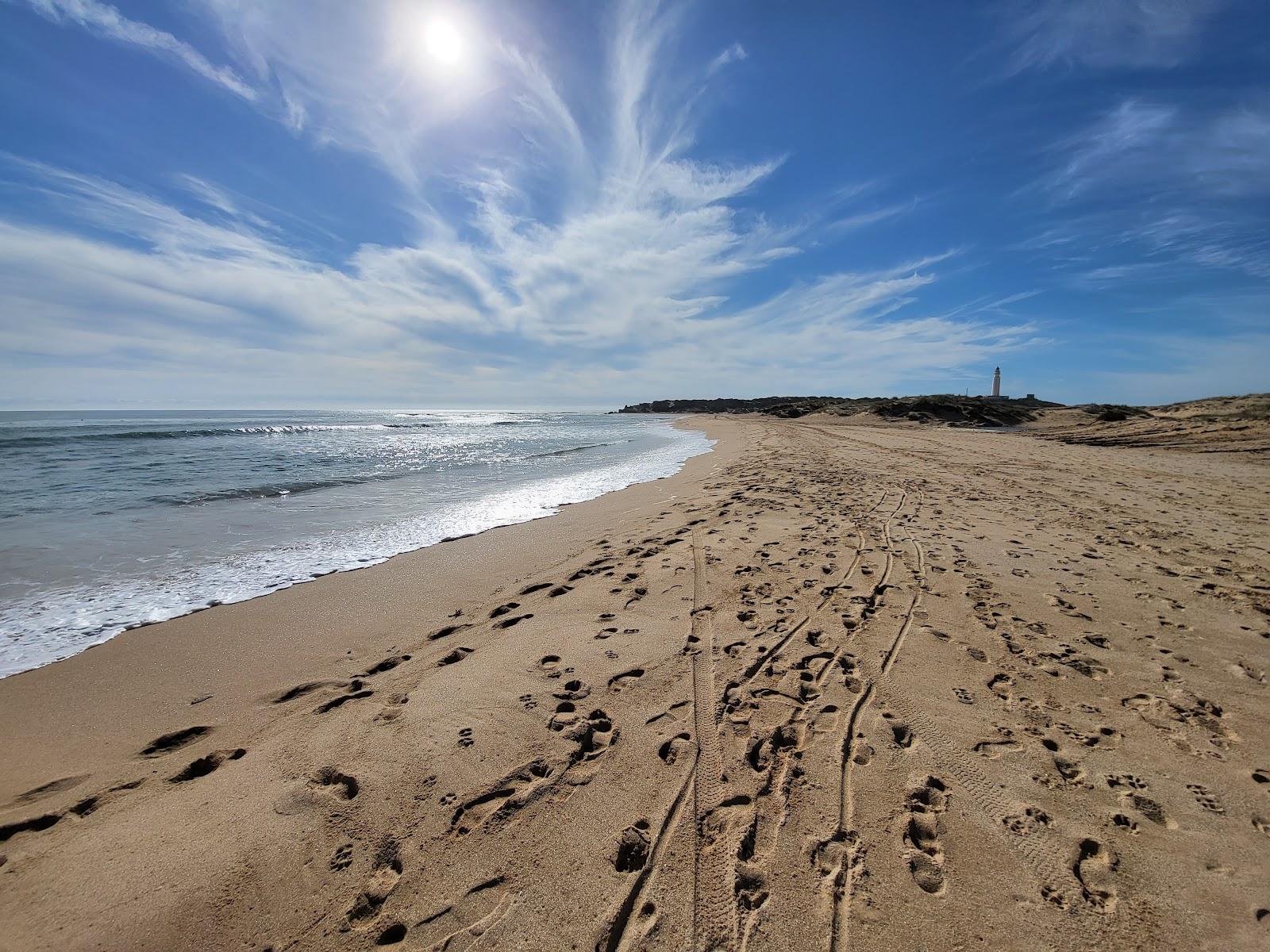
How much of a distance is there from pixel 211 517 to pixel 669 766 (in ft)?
35.1

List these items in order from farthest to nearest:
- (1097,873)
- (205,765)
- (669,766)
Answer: (205,765) < (669,766) < (1097,873)

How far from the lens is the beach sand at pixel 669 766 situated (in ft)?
6.67

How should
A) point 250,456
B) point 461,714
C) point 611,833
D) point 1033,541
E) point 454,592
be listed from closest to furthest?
point 611,833 → point 461,714 → point 454,592 → point 1033,541 → point 250,456

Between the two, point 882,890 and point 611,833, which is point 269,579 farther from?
point 882,890

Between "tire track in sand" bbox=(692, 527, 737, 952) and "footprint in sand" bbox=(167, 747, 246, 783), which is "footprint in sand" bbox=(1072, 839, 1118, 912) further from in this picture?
"footprint in sand" bbox=(167, 747, 246, 783)

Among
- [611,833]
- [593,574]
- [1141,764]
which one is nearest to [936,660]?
[1141,764]

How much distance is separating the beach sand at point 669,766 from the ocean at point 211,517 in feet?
3.15

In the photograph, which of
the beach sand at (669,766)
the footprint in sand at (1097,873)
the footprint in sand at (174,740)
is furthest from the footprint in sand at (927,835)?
the footprint in sand at (174,740)

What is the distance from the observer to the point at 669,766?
282 centimetres

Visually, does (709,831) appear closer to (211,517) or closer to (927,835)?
(927,835)

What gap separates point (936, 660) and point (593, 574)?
3616mm

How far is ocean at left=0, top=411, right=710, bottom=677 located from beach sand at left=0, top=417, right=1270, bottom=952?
0.96 meters

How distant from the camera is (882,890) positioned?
209 centimetres

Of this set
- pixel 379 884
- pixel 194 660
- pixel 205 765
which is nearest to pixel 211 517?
pixel 194 660
